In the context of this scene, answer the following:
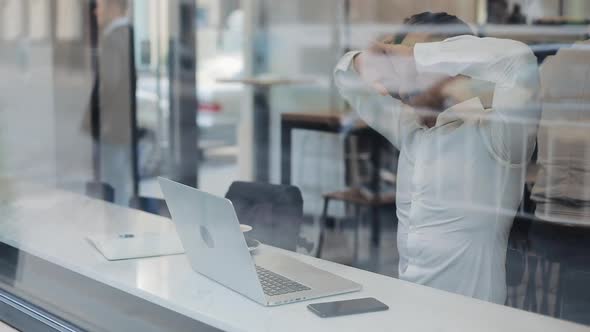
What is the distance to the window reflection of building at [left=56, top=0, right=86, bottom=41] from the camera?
4215 millimetres

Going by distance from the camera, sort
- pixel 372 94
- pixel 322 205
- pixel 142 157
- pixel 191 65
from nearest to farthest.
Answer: pixel 372 94 → pixel 322 205 → pixel 142 157 → pixel 191 65

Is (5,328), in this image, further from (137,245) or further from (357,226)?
(357,226)

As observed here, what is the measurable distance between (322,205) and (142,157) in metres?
1.30

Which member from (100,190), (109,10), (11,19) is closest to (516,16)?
(100,190)

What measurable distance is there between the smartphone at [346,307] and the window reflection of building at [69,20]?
3.17m

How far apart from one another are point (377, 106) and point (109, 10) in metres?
2.33

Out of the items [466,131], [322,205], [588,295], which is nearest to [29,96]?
[322,205]

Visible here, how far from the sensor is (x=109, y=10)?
170 inches

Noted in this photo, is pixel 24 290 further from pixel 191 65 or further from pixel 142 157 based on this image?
pixel 191 65

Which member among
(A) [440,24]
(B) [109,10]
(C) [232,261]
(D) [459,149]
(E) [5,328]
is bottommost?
(E) [5,328]

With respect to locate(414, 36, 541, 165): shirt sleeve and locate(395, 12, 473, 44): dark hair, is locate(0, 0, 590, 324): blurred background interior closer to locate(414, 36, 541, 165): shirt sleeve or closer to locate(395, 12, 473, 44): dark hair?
locate(395, 12, 473, 44): dark hair

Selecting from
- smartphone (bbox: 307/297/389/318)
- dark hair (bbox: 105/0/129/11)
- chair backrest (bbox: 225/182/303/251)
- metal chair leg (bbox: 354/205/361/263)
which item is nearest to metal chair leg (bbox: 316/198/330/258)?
metal chair leg (bbox: 354/205/361/263)

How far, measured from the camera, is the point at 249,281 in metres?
1.47

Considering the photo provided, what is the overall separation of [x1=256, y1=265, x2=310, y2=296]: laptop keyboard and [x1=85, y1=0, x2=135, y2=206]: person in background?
282 cm
